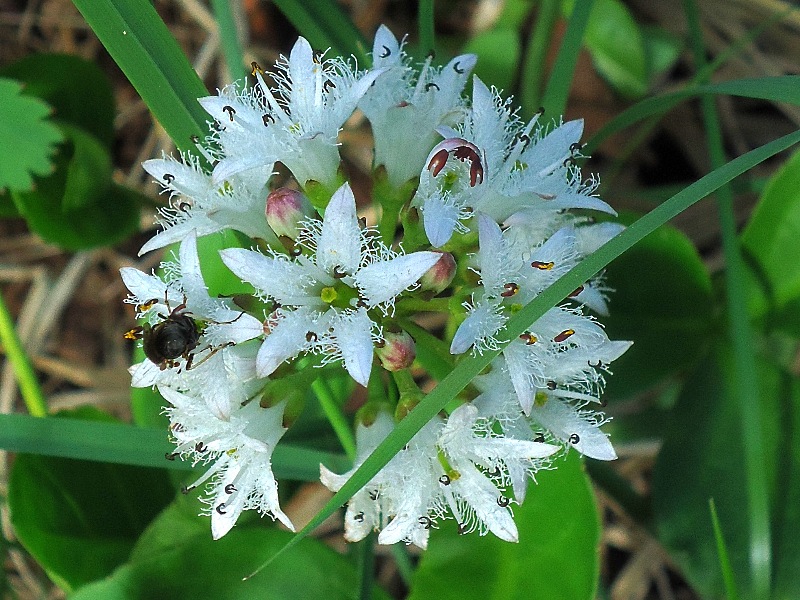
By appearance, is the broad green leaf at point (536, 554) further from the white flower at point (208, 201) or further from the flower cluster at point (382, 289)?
the white flower at point (208, 201)

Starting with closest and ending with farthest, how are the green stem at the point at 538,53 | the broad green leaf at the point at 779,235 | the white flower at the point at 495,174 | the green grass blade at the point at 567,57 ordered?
the white flower at the point at 495,174, the green grass blade at the point at 567,57, the broad green leaf at the point at 779,235, the green stem at the point at 538,53

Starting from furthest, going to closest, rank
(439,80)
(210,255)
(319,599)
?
(210,255) → (319,599) → (439,80)

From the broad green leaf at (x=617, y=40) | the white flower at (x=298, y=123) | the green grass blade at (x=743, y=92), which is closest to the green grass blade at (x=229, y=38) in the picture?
the white flower at (x=298, y=123)

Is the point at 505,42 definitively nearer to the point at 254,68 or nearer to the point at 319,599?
the point at 254,68

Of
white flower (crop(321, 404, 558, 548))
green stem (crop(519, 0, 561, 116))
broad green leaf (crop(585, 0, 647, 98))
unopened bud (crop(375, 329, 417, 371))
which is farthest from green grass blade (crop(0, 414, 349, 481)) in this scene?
broad green leaf (crop(585, 0, 647, 98))

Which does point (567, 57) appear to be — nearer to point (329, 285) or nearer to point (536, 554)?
point (329, 285)

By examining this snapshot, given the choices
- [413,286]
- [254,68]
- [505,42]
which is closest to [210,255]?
[254,68]
